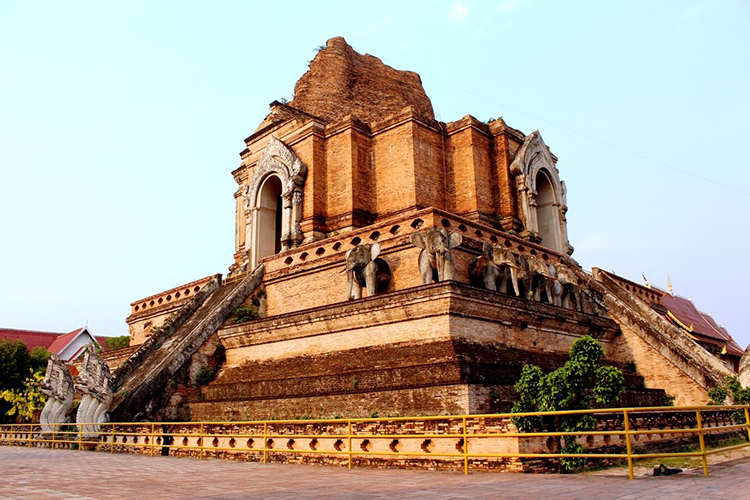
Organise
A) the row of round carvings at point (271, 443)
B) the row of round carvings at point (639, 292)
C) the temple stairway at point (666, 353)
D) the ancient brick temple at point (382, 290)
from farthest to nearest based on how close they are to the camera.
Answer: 1. the row of round carvings at point (639, 292)
2. the temple stairway at point (666, 353)
3. the ancient brick temple at point (382, 290)
4. the row of round carvings at point (271, 443)

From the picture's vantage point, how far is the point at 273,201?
75.8 ft

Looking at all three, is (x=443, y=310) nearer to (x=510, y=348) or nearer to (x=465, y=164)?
(x=510, y=348)

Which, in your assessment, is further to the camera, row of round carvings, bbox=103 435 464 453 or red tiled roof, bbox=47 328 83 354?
red tiled roof, bbox=47 328 83 354

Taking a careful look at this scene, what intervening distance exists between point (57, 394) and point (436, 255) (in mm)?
10283

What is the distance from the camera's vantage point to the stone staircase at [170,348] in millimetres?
14422

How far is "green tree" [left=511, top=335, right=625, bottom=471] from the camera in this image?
867 cm

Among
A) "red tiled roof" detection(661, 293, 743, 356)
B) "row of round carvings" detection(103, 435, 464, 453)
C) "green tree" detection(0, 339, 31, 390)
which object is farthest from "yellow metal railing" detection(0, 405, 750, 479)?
"red tiled roof" detection(661, 293, 743, 356)

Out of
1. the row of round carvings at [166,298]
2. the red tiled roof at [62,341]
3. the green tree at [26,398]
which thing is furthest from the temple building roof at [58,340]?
the row of round carvings at [166,298]

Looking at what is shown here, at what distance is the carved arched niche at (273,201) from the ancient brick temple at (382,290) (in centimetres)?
8

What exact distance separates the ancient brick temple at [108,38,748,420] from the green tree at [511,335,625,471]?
1227mm

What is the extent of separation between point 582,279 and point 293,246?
858 cm

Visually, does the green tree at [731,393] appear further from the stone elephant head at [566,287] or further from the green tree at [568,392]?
the green tree at [568,392]

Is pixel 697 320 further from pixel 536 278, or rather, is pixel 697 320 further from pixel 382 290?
pixel 382 290

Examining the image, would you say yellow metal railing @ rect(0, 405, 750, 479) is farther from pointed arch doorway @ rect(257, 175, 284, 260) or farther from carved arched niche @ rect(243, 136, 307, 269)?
pointed arch doorway @ rect(257, 175, 284, 260)
